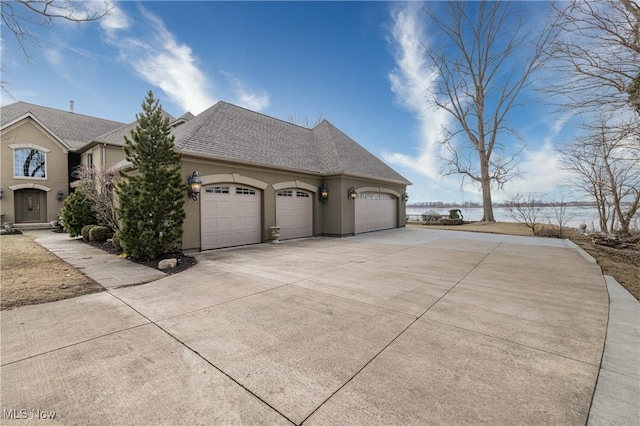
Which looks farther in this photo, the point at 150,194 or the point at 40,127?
the point at 40,127

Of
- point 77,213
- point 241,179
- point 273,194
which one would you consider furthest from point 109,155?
point 273,194

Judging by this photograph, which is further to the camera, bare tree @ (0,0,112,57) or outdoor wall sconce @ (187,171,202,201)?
outdoor wall sconce @ (187,171,202,201)

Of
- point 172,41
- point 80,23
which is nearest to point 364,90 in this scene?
point 172,41

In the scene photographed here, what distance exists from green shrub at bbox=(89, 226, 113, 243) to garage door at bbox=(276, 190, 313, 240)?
7.05 meters

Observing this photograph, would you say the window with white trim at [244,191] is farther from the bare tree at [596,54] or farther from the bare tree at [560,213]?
the bare tree at [560,213]

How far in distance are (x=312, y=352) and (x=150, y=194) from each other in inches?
265

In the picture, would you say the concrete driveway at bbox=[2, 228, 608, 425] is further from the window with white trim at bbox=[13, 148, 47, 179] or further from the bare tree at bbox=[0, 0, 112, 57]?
the window with white trim at bbox=[13, 148, 47, 179]

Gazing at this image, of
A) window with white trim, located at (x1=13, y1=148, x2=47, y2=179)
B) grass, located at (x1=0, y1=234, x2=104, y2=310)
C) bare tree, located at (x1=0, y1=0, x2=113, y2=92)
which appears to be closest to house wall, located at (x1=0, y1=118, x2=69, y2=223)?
window with white trim, located at (x1=13, y1=148, x2=47, y2=179)

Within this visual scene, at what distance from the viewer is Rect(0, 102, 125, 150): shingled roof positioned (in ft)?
60.6

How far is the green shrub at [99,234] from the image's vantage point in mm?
10914

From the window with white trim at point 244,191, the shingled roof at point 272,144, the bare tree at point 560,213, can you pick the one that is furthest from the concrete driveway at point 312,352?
the bare tree at point 560,213

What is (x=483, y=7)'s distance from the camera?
21.1m

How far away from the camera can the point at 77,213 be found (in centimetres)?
1241

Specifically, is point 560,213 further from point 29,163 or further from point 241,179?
point 29,163
